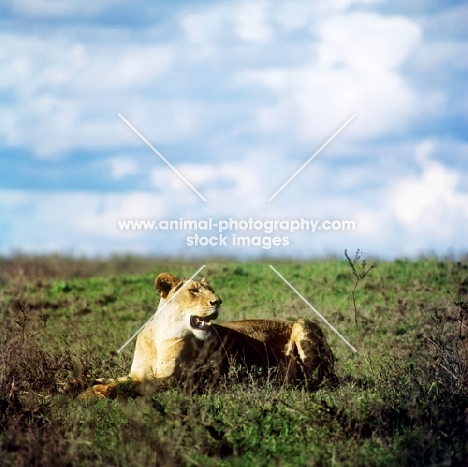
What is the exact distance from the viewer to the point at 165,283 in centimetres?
1166

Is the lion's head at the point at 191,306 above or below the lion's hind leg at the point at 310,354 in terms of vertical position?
above

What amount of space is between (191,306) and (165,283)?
46cm

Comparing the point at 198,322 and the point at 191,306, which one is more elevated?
the point at 191,306

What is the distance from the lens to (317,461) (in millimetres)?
8445

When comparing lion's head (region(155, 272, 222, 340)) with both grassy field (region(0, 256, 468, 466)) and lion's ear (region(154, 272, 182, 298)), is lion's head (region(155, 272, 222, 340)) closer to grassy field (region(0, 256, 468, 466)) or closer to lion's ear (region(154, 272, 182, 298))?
lion's ear (region(154, 272, 182, 298))

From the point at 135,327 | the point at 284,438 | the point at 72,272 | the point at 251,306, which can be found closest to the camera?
the point at 284,438

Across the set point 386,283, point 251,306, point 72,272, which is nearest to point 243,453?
point 251,306

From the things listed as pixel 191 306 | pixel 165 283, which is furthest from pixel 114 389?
pixel 165 283

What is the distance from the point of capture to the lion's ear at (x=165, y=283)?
11.6 metres

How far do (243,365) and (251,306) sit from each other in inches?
247

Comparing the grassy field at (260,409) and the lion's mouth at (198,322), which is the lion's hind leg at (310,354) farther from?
the lion's mouth at (198,322)

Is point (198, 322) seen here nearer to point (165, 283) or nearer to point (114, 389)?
point (165, 283)

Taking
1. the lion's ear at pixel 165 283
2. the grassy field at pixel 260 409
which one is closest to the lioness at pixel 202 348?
the lion's ear at pixel 165 283

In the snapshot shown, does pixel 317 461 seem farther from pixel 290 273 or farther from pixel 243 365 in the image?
pixel 290 273
